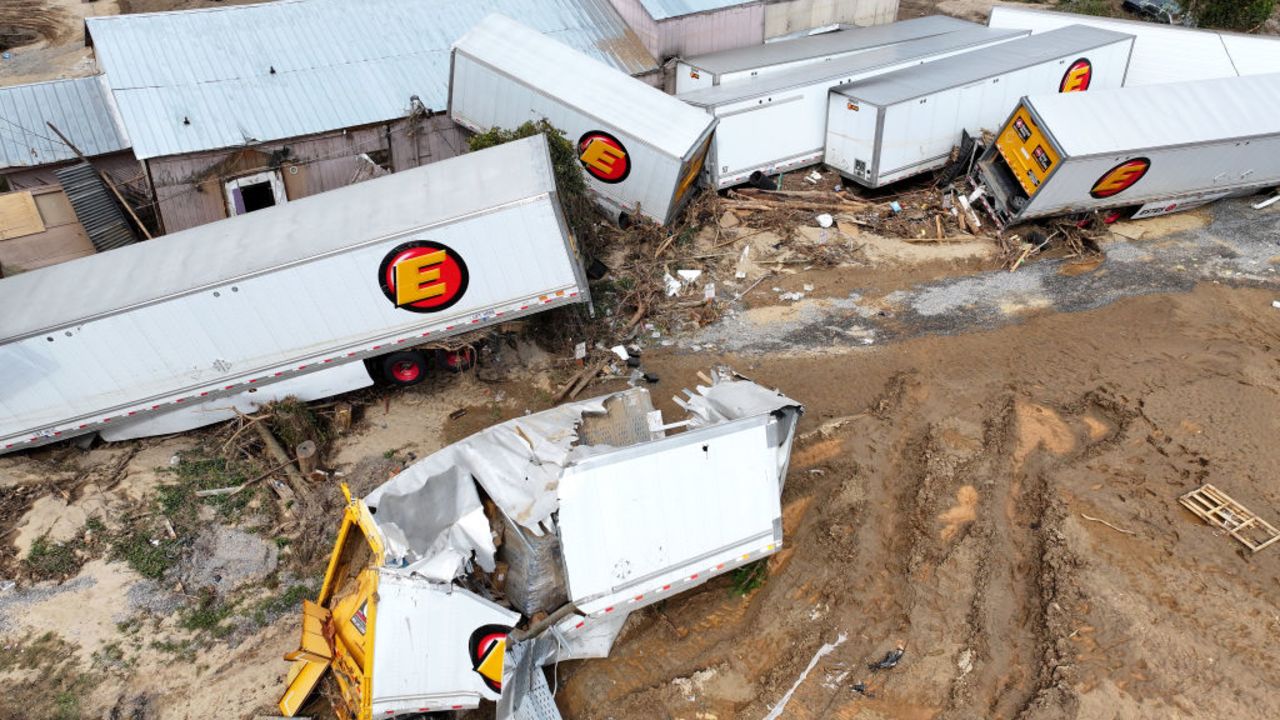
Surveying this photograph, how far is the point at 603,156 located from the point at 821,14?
39.3ft

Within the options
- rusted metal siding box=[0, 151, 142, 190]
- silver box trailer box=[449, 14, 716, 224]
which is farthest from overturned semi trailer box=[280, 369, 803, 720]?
rusted metal siding box=[0, 151, 142, 190]

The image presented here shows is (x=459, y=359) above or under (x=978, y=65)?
under

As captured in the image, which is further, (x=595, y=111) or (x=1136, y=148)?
(x=595, y=111)

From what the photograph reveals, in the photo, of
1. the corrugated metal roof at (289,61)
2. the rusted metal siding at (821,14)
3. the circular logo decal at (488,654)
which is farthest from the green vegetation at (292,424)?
the rusted metal siding at (821,14)

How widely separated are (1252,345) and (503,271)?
1383cm

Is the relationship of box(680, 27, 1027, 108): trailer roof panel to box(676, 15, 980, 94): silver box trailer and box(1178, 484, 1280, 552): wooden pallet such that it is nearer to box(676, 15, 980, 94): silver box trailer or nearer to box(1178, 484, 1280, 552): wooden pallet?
box(676, 15, 980, 94): silver box trailer

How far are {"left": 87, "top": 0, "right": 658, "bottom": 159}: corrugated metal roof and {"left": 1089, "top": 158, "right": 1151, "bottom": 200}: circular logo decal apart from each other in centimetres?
1203

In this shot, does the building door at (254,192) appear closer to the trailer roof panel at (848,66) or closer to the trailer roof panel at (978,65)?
the trailer roof panel at (848,66)

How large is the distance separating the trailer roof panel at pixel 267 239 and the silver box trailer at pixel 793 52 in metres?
9.13

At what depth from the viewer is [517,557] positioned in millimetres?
9555

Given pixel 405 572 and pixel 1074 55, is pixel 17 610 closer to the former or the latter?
pixel 405 572

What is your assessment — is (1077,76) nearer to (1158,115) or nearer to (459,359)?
(1158,115)

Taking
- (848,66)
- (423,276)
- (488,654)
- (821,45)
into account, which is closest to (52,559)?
(423,276)

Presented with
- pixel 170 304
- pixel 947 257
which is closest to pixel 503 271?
pixel 170 304
